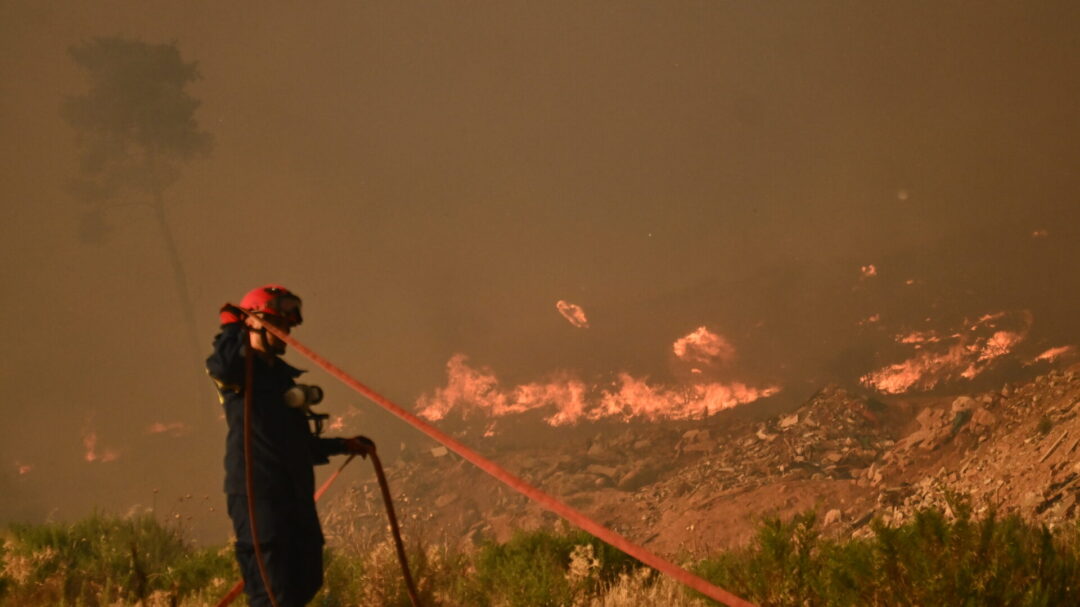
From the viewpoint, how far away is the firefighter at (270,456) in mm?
2635

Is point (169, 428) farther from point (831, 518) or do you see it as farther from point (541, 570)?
point (541, 570)

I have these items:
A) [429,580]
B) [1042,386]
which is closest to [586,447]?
[1042,386]

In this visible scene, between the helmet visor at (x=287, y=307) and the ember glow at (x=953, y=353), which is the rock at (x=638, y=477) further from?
the helmet visor at (x=287, y=307)

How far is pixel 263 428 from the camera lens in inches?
107

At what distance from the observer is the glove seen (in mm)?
2818

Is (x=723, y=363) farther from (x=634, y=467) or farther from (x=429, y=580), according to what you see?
(x=429, y=580)

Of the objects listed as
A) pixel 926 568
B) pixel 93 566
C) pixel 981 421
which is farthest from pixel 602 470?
pixel 926 568

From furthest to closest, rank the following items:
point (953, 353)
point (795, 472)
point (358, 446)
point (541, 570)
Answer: point (953, 353) → point (795, 472) → point (541, 570) → point (358, 446)

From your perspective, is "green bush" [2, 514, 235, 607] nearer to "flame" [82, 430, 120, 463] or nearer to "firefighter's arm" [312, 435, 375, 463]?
"firefighter's arm" [312, 435, 375, 463]

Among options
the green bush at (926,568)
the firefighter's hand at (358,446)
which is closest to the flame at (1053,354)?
the green bush at (926,568)

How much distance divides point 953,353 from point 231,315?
21.1 meters

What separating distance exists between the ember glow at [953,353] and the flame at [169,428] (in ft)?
158

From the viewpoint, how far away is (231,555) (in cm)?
660

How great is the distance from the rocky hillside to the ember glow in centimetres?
306
